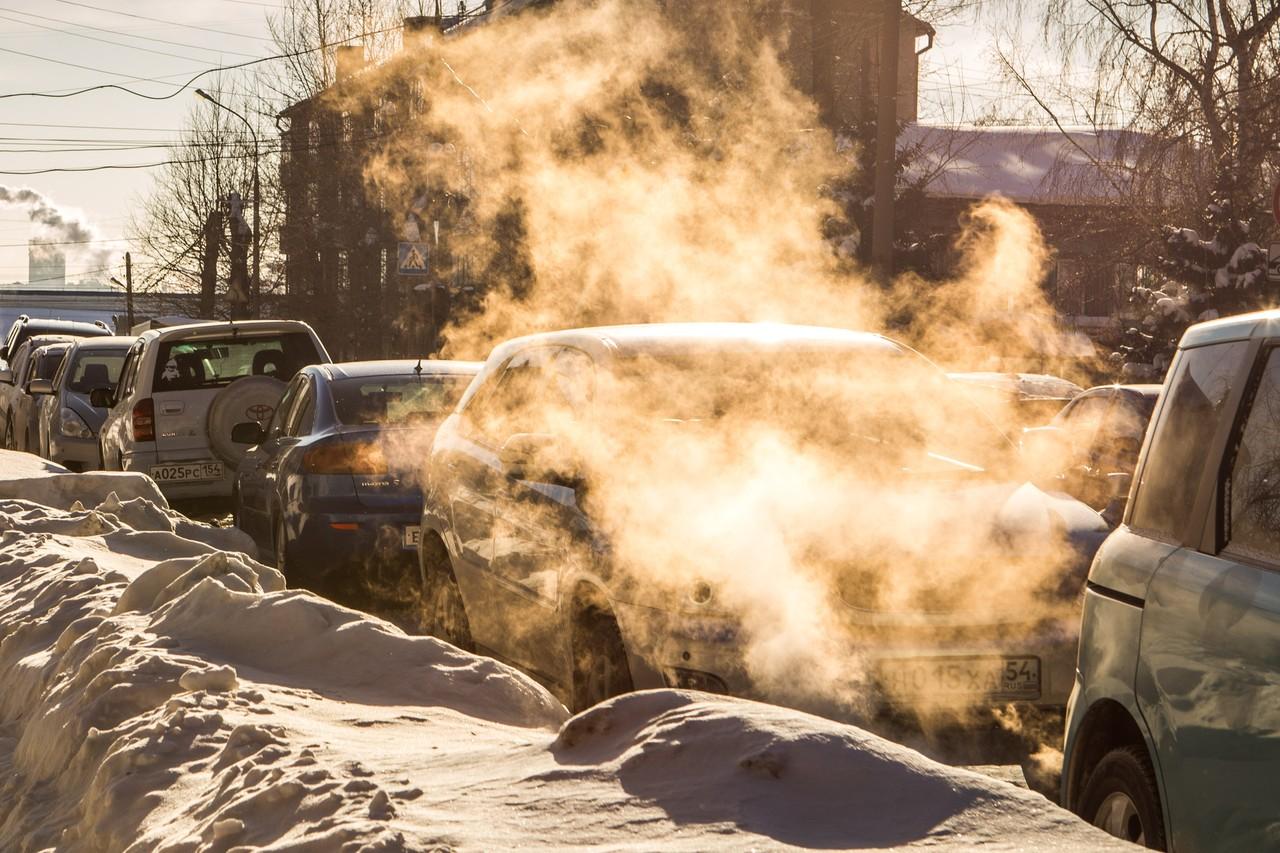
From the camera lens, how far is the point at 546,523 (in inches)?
259

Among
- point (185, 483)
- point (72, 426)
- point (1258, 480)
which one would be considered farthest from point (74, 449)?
point (1258, 480)

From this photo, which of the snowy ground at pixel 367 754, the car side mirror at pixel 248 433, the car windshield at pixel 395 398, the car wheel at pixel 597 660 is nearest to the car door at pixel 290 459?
the car windshield at pixel 395 398

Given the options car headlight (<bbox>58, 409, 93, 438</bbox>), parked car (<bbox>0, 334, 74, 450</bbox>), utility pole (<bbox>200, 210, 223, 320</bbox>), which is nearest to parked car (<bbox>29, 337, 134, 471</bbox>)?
car headlight (<bbox>58, 409, 93, 438</bbox>)

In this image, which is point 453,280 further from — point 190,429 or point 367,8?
point 190,429

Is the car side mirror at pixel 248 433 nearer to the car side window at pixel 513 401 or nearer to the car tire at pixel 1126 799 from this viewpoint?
the car side window at pixel 513 401

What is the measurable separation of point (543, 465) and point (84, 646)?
1.83 metres

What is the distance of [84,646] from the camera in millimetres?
5773

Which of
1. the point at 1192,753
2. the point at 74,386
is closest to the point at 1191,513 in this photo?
the point at 1192,753

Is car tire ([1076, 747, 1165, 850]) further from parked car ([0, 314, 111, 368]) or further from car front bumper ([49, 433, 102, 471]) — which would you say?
parked car ([0, 314, 111, 368])

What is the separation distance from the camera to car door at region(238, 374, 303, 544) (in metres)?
11.3

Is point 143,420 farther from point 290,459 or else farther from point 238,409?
point 290,459

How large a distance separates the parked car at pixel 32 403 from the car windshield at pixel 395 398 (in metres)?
14.3

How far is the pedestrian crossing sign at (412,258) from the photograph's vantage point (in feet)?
77.8

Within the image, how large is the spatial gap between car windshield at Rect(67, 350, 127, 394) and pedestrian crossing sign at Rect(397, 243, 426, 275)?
4.01 meters
